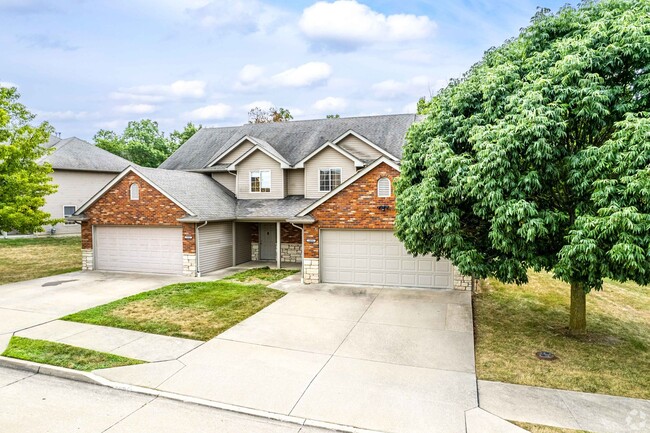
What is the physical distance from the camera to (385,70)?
20.8m

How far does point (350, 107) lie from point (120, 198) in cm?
2995

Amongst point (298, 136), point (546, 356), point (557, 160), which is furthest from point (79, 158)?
point (546, 356)

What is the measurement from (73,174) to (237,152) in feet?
59.7

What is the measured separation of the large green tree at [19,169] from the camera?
1346 cm

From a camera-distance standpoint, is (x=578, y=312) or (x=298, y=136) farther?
(x=298, y=136)

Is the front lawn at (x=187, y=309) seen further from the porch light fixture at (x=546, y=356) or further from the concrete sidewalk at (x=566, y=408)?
the porch light fixture at (x=546, y=356)

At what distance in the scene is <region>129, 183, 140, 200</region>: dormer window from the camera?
15883 mm

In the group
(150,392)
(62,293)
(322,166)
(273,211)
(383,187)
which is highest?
(322,166)

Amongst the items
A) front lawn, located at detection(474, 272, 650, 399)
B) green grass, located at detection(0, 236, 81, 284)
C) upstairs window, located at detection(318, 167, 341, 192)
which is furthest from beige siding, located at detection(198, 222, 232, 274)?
front lawn, located at detection(474, 272, 650, 399)

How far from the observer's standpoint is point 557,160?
23.5 ft

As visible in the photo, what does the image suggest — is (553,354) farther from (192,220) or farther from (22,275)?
(22,275)

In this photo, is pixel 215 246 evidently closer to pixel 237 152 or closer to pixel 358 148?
pixel 237 152

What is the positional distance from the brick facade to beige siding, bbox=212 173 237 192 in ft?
15.6

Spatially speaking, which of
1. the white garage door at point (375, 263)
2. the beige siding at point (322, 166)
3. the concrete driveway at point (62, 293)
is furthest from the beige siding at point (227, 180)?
the white garage door at point (375, 263)
